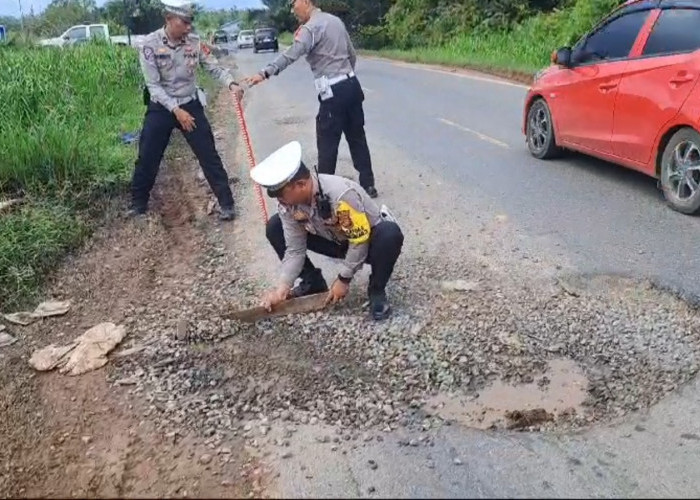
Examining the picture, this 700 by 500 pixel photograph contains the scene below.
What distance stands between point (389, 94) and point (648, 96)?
9987 millimetres

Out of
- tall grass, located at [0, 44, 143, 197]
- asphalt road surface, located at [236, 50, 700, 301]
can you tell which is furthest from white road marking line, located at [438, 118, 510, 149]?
tall grass, located at [0, 44, 143, 197]

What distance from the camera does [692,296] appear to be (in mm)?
4910

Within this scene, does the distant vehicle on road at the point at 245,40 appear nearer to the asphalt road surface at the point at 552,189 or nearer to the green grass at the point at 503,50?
the green grass at the point at 503,50

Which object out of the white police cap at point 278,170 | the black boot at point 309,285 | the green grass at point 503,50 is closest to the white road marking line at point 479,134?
the black boot at point 309,285

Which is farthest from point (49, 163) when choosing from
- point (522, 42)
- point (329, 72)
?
point (522, 42)

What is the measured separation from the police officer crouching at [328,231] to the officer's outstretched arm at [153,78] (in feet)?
7.63

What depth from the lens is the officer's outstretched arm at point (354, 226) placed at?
4195mm

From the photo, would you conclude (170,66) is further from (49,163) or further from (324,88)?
(49,163)

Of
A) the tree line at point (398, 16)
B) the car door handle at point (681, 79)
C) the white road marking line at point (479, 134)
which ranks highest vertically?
the car door handle at point (681, 79)

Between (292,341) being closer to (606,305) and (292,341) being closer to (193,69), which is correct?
(606,305)

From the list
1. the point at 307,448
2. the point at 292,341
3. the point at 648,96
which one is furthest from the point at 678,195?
the point at 307,448

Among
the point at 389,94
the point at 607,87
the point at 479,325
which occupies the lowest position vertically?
the point at 389,94

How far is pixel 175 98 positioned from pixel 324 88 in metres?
1.25

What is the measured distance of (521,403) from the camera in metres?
3.77
